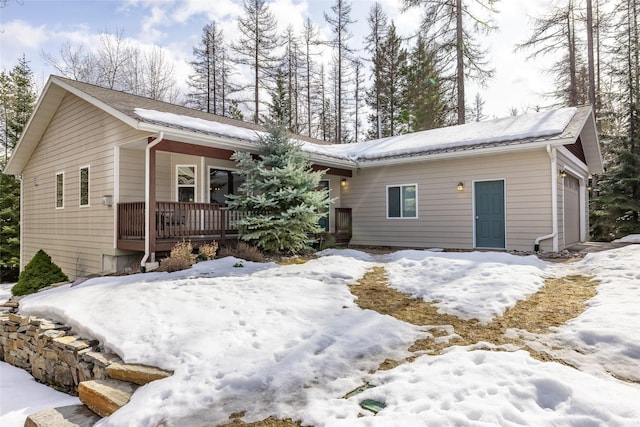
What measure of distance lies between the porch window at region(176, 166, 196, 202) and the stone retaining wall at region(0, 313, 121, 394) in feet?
13.8

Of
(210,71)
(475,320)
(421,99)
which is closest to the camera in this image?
(475,320)

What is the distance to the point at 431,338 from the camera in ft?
11.1

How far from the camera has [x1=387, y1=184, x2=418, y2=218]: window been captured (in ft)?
33.8

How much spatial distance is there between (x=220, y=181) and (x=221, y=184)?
77 mm

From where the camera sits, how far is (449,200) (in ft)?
31.8

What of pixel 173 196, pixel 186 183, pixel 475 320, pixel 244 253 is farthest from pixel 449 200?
pixel 173 196

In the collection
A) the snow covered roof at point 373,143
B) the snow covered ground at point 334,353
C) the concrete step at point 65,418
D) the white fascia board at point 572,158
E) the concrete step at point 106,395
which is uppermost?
the snow covered roof at point 373,143

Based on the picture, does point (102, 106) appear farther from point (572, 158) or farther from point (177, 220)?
point (572, 158)

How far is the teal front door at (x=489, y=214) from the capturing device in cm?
900

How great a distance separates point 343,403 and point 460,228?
26.3 feet

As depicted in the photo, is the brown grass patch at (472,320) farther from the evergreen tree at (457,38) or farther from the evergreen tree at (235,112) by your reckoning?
the evergreen tree at (235,112)

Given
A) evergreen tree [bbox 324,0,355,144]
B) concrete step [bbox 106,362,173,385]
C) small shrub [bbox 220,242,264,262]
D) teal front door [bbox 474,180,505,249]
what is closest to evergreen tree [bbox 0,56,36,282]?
small shrub [bbox 220,242,264,262]

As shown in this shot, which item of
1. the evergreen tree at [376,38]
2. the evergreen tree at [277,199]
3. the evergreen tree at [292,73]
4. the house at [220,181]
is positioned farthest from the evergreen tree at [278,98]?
the evergreen tree at [277,199]

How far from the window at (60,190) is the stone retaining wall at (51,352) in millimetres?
5335
